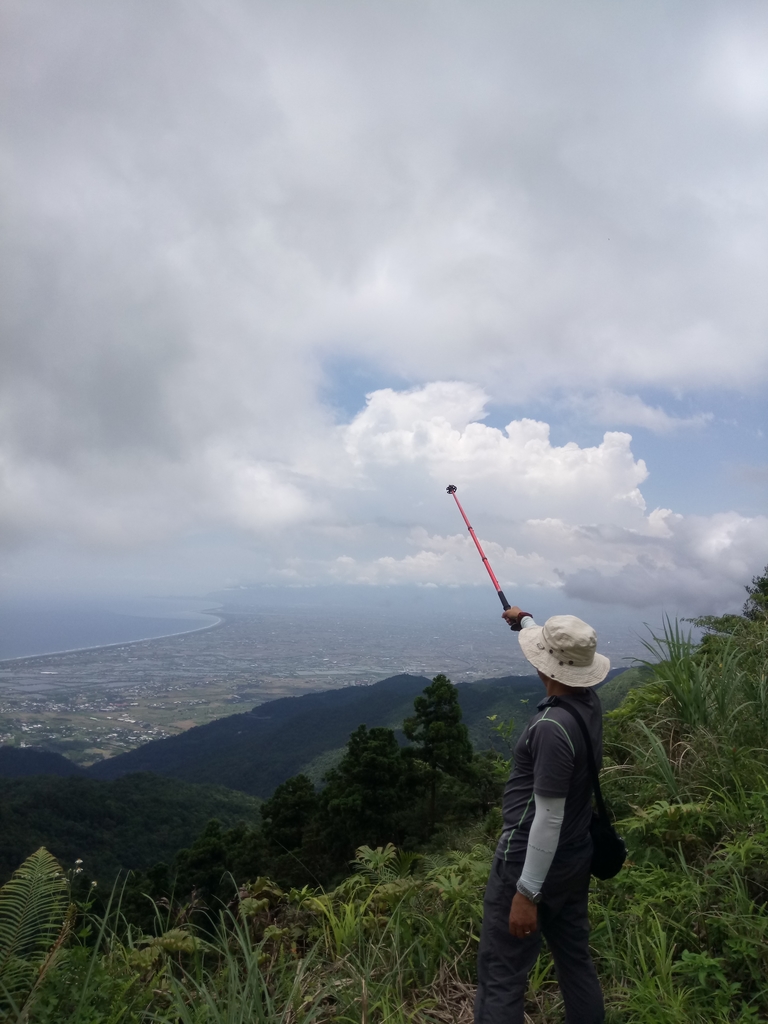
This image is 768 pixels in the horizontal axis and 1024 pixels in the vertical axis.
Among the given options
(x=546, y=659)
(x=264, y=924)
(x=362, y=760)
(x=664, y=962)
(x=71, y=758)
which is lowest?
(x=71, y=758)

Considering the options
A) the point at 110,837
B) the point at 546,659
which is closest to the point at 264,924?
the point at 546,659

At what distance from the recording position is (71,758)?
68.6m

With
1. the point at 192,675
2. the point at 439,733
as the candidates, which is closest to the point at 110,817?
the point at 439,733

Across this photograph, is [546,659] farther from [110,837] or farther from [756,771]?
[110,837]

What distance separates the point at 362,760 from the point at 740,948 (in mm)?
11675

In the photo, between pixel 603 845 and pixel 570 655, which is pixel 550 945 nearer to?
pixel 603 845

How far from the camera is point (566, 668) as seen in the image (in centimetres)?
287

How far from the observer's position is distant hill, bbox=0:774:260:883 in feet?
90.4

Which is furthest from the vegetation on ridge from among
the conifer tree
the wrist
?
the conifer tree

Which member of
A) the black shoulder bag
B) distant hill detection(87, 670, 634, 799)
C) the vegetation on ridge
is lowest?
distant hill detection(87, 670, 634, 799)

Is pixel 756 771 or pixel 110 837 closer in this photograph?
pixel 756 771

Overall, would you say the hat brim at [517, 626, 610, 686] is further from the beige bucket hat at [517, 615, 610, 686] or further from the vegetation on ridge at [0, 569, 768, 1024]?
the vegetation on ridge at [0, 569, 768, 1024]

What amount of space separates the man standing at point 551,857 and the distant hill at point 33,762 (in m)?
68.6

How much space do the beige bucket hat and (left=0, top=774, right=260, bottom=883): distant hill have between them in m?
28.9
